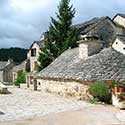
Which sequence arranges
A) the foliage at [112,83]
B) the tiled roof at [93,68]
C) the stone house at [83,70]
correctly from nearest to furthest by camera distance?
1. the foliage at [112,83]
2. the tiled roof at [93,68]
3. the stone house at [83,70]

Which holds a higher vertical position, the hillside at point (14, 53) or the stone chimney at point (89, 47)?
the hillside at point (14, 53)

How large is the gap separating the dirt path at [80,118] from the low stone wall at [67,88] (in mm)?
5797

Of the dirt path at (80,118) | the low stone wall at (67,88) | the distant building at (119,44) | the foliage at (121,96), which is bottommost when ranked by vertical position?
the dirt path at (80,118)

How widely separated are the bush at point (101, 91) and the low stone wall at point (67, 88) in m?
1.67

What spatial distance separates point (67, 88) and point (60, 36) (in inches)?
779

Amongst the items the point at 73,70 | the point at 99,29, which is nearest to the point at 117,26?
the point at 99,29

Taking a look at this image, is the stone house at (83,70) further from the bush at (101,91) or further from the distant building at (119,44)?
the distant building at (119,44)

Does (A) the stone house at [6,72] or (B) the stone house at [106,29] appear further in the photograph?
(A) the stone house at [6,72]

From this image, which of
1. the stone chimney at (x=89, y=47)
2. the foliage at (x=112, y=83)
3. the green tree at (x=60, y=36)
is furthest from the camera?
the green tree at (x=60, y=36)

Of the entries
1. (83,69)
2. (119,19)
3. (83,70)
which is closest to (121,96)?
(83,70)

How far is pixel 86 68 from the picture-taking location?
26.2 m

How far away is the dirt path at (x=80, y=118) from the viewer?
1496 cm

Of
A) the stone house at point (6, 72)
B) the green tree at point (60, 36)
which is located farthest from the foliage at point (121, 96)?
the stone house at point (6, 72)

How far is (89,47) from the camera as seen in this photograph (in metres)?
29.6
